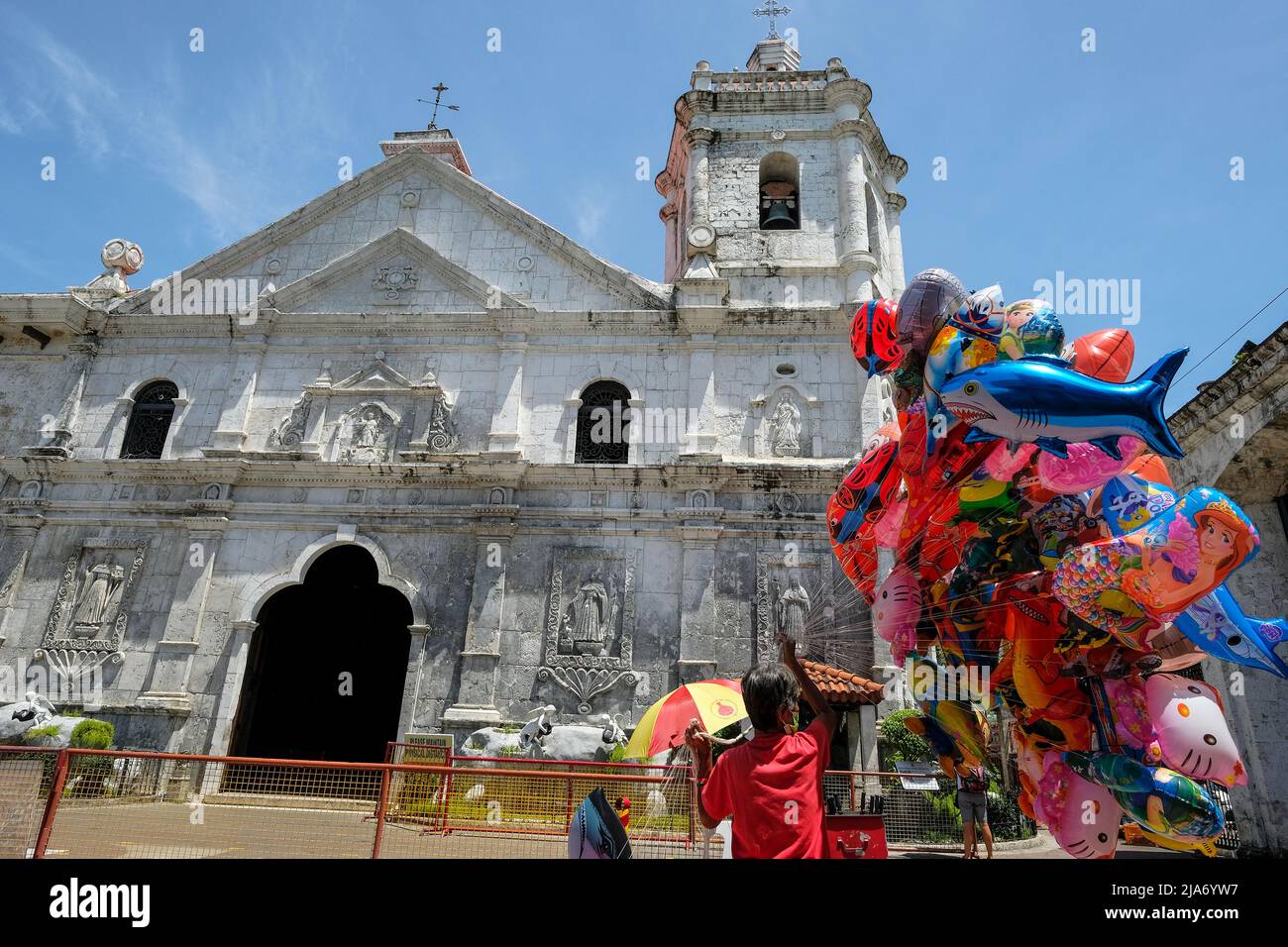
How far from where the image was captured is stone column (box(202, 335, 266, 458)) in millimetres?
15048

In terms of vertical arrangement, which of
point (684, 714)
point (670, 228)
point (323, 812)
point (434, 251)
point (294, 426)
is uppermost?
point (670, 228)

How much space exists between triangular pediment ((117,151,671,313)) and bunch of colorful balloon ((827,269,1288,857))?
10807 millimetres

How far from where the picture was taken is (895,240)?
1872 cm

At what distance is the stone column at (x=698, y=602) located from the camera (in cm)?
1281

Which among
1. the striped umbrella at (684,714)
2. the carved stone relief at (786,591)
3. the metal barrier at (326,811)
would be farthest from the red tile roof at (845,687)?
the striped umbrella at (684,714)

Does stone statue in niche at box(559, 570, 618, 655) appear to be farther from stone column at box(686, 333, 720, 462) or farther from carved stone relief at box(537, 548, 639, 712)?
stone column at box(686, 333, 720, 462)

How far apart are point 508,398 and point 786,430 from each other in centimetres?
553

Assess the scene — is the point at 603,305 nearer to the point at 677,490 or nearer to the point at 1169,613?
the point at 677,490

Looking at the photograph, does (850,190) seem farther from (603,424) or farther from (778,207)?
(603,424)

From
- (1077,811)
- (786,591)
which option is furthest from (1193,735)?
(786,591)

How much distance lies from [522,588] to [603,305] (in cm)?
629

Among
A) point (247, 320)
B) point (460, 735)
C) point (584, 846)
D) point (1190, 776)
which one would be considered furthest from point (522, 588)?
point (1190, 776)

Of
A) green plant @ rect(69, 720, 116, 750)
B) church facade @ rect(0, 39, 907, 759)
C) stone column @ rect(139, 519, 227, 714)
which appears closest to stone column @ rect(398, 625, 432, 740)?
church facade @ rect(0, 39, 907, 759)

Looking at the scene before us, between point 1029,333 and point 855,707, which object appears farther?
point 855,707
